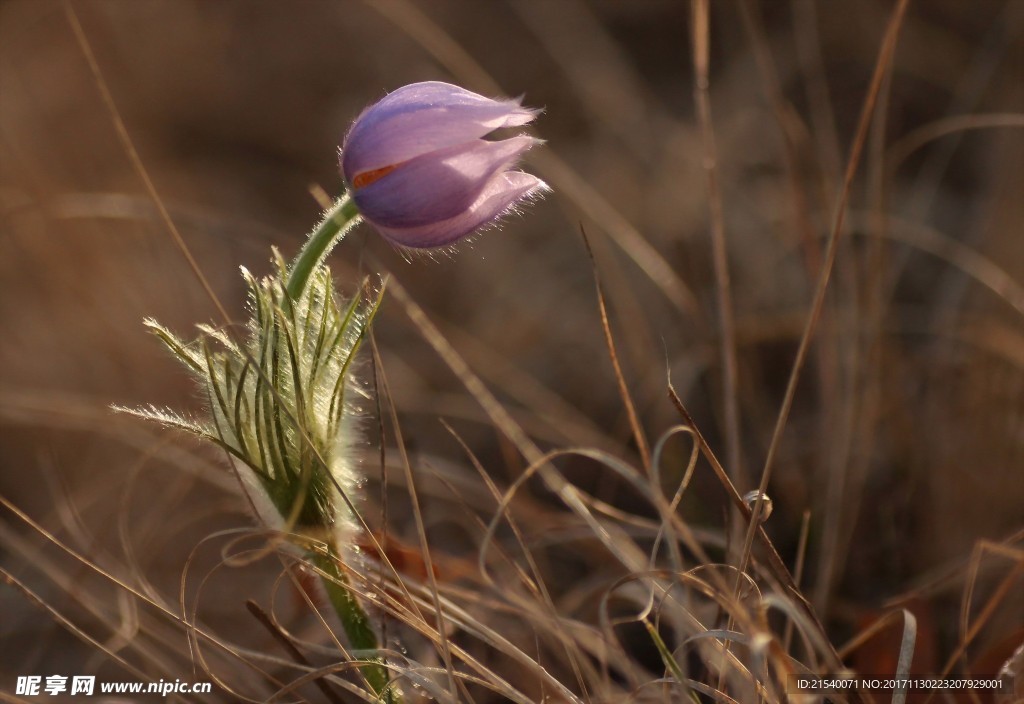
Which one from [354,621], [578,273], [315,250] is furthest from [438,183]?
[578,273]

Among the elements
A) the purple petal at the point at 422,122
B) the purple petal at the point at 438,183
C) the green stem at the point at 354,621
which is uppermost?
the purple petal at the point at 422,122

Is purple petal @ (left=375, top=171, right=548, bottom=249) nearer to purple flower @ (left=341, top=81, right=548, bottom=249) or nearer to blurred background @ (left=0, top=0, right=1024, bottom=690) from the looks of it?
purple flower @ (left=341, top=81, right=548, bottom=249)

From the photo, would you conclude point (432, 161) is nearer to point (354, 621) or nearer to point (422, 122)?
point (422, 122)

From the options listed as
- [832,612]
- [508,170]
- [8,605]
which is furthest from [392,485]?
[508,170]

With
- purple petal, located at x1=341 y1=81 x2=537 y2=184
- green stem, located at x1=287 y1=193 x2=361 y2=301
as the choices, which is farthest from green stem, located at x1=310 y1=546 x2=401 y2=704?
purple petal, located at x1=341 y1=81 x2=537 y2=184

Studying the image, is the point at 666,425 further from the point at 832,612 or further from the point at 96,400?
the point at 96,400

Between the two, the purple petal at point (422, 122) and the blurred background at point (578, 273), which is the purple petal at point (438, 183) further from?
the blurred background at point (578, 273)

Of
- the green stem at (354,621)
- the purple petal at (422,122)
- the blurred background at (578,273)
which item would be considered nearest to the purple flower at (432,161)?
the purple petal at (422,122)

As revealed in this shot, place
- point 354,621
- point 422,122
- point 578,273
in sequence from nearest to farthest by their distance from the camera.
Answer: point 422,122, point 354,621, point 578,273
